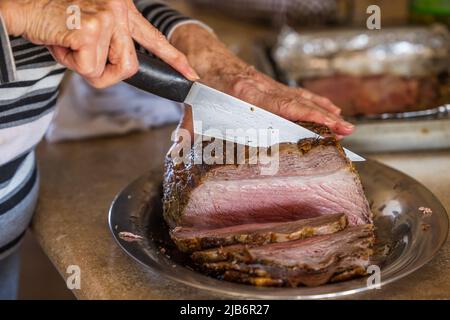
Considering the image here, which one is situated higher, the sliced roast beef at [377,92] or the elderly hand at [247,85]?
the elderly hand at [247,85]

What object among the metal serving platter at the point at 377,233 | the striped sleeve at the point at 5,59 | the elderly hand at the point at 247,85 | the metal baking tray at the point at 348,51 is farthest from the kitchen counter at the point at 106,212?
the metal baking tray at the point at 348,51

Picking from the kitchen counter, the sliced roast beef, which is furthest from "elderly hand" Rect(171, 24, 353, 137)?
the sliced roast beef

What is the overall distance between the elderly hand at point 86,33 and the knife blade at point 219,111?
6 cm

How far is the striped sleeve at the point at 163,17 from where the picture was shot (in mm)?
1515

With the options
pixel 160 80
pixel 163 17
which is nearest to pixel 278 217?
pixel 160 80

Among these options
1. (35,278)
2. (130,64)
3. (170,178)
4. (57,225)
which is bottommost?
(35,278)

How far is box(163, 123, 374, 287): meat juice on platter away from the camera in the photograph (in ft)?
3.40

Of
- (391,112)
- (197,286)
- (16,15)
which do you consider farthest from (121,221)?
(391,112)

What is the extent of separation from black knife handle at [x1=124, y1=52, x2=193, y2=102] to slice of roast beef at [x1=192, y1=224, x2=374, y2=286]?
285mm

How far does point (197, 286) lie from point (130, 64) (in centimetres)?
38

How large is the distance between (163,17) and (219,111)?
458 mm

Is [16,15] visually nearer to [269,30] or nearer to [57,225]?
[57,225]

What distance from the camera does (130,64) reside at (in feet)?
3.56

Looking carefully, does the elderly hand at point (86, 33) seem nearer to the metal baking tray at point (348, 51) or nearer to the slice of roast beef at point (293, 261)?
the slice of roast beef at point (293, 261)
